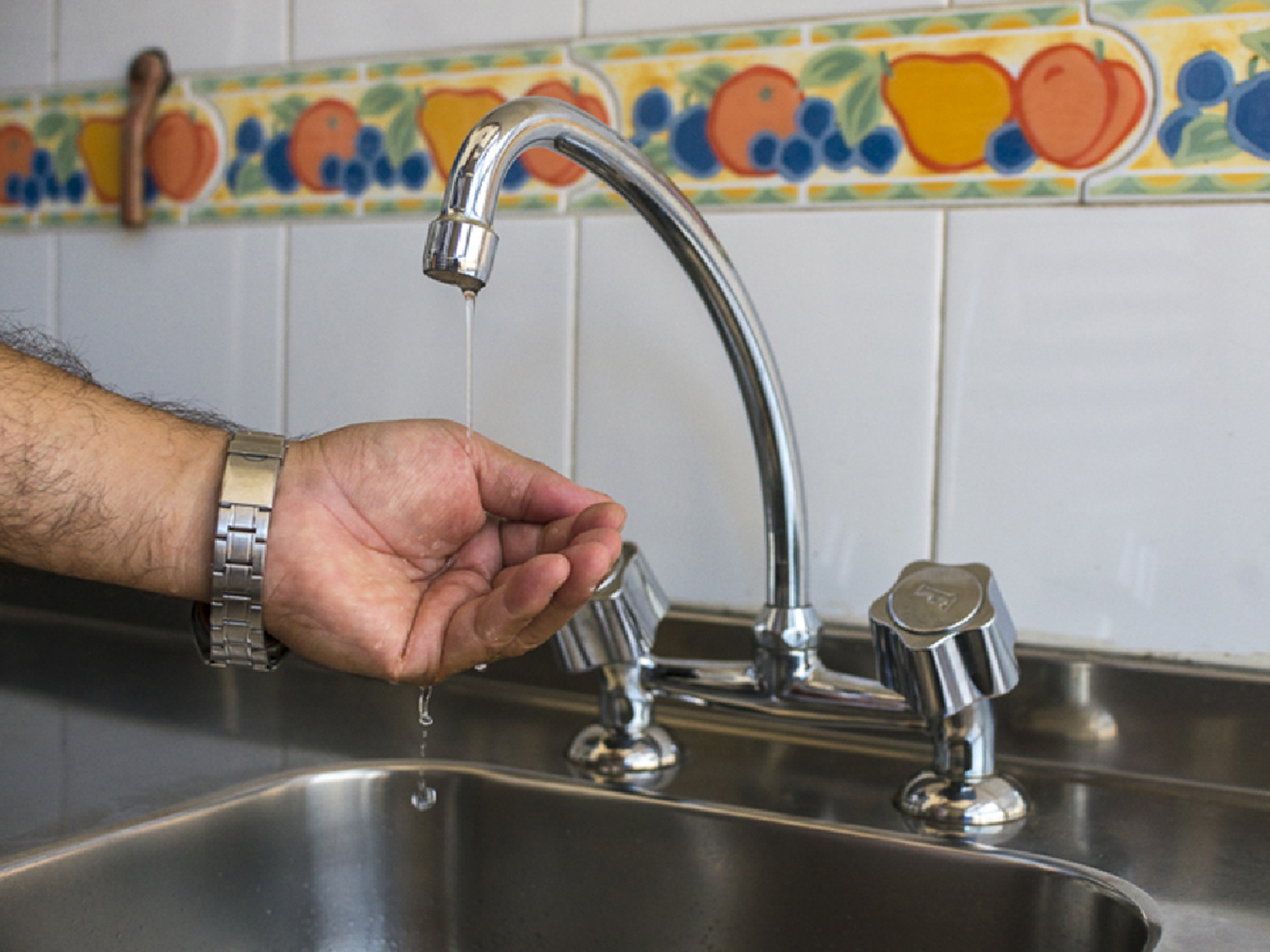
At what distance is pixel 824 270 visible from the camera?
2.46ft

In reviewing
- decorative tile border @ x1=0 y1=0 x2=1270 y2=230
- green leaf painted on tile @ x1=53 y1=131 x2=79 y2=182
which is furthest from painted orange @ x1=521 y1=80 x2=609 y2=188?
green leaf painted on tile @ x1=53 y1=131 x2=79 y2=182

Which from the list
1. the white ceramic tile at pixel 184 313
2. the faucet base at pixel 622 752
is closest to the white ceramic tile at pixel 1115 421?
the faucet base at pixel 622 752

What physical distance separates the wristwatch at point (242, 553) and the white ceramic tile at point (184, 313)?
1.20 feet

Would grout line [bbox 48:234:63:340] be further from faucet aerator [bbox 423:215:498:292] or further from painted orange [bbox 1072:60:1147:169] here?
painted orange [bbox 1072:60:1147:169]

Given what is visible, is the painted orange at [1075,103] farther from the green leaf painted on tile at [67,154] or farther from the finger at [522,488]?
the green leaf painted on tile at [67,154]

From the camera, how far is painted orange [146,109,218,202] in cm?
94

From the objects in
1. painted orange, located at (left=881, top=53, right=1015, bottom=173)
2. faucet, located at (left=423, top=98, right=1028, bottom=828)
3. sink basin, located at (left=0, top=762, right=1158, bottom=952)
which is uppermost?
painted orange, located at (left=881, top=53, right=1015, bottom=173)

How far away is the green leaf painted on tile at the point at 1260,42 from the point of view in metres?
0.65

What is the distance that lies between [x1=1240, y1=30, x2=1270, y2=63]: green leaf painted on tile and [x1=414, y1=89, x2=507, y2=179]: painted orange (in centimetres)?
48

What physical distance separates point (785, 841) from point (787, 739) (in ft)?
0.48

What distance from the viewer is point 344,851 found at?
660 mm

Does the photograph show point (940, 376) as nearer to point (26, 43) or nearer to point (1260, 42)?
point (1260, 42)

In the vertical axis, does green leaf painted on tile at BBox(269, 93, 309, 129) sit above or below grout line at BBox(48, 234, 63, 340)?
above

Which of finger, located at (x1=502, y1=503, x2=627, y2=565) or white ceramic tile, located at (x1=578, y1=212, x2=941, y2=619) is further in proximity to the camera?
white ceramic tile, located at (x1=578, y1=212, x2=941, y2=619)
